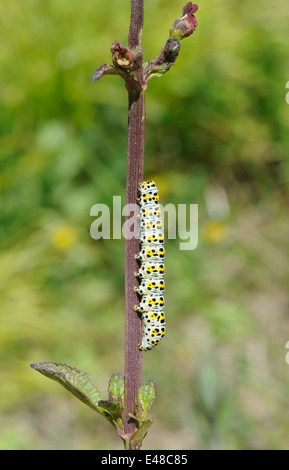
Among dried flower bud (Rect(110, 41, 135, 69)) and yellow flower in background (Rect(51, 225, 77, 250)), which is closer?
dried flower bud (Rect(110, 41, 135, 69))

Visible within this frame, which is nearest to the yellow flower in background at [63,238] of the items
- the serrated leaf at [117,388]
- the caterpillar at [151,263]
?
the caterpillar at [151,263]

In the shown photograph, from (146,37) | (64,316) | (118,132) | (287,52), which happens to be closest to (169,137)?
(118,132)

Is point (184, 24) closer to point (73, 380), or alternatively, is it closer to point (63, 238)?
point (73, 380)

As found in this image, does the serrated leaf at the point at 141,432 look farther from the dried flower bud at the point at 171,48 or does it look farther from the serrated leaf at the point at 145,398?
the dried flower bud at the point at 171,48

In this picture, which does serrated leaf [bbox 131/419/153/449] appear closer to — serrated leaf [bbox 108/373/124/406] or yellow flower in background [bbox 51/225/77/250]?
serrated leaf [bbox 108/373/124/406]

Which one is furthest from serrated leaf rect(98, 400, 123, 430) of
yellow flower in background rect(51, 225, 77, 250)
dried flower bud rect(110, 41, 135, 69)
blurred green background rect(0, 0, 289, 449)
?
yellow flower in background rect(51, 225, 77, 250)

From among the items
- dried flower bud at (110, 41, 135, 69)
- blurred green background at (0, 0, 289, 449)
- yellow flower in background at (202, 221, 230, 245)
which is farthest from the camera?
yellow flower in background at (202, 221, 230, 245)
